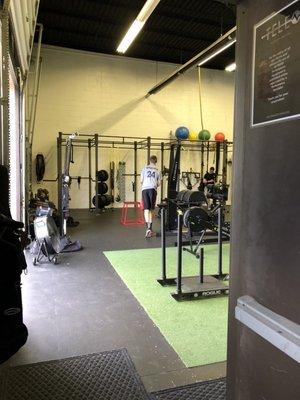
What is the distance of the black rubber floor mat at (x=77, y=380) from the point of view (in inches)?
80.8

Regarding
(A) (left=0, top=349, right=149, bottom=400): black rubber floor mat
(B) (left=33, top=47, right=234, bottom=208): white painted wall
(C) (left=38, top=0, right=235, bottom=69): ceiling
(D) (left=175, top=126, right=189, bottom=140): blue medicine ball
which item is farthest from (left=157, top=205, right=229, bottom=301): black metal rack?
(B) (left=33, top=47, right=234, bottom=208): white painted wall

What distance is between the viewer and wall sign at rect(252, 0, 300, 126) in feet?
2.89

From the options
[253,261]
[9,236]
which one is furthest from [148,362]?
[253,261]

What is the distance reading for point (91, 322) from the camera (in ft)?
9.89

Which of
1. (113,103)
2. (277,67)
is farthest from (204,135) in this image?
(277,67)

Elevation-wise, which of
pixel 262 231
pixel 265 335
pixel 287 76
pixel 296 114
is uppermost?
pixel 287 76

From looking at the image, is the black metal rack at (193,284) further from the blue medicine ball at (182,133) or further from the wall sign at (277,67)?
the blue medicine ball at (182,133)

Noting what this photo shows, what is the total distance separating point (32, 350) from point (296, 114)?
2.51 metres

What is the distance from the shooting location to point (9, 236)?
159cm

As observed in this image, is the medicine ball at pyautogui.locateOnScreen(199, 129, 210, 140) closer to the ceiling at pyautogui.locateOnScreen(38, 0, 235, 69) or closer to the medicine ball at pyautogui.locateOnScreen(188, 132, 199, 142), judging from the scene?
the medicine ball at pyautogui.locateOnScreen(188, 132, 199, 142)

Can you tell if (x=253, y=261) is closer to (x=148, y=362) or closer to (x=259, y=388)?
(x=259, y=388)

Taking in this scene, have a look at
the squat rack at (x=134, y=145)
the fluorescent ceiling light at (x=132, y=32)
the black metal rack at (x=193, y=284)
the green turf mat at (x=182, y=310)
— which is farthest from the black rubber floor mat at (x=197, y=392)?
the squat rack at (x=134, y=145)

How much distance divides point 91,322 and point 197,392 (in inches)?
48.9

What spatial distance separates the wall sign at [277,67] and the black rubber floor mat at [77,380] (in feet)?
6.10
